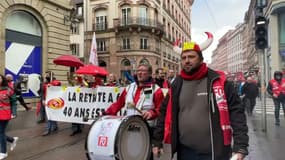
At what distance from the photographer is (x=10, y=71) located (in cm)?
1450

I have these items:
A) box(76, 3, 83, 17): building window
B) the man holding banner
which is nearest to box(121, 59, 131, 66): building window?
box(76, 3, 83, 17): building window

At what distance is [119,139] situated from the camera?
3189 millimetres

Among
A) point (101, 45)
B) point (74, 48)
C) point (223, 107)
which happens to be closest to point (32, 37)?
point (223, 107)

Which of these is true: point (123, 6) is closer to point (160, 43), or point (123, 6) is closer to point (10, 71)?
point (160, 43)

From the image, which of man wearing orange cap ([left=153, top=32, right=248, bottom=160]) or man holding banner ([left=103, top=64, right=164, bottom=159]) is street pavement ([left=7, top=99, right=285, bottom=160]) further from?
man wearing orange cap ([left=153, top=32, right=248, bottom=160])

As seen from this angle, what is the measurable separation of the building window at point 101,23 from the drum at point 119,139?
131 feet

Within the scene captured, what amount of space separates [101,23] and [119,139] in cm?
4072

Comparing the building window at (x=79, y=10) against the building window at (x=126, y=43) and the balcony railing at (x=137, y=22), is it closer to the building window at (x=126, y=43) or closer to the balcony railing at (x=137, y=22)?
the balcony railing at (x=137, y=22)

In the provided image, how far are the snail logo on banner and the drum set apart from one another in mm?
12789

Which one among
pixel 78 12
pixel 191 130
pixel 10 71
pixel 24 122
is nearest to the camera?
pixel 191 130

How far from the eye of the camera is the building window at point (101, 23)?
4214 centimetres

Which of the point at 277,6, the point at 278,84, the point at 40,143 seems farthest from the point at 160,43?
the point at 40,143

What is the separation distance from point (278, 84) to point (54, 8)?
45.2 ft

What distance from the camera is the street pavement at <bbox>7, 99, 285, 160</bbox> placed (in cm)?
590
